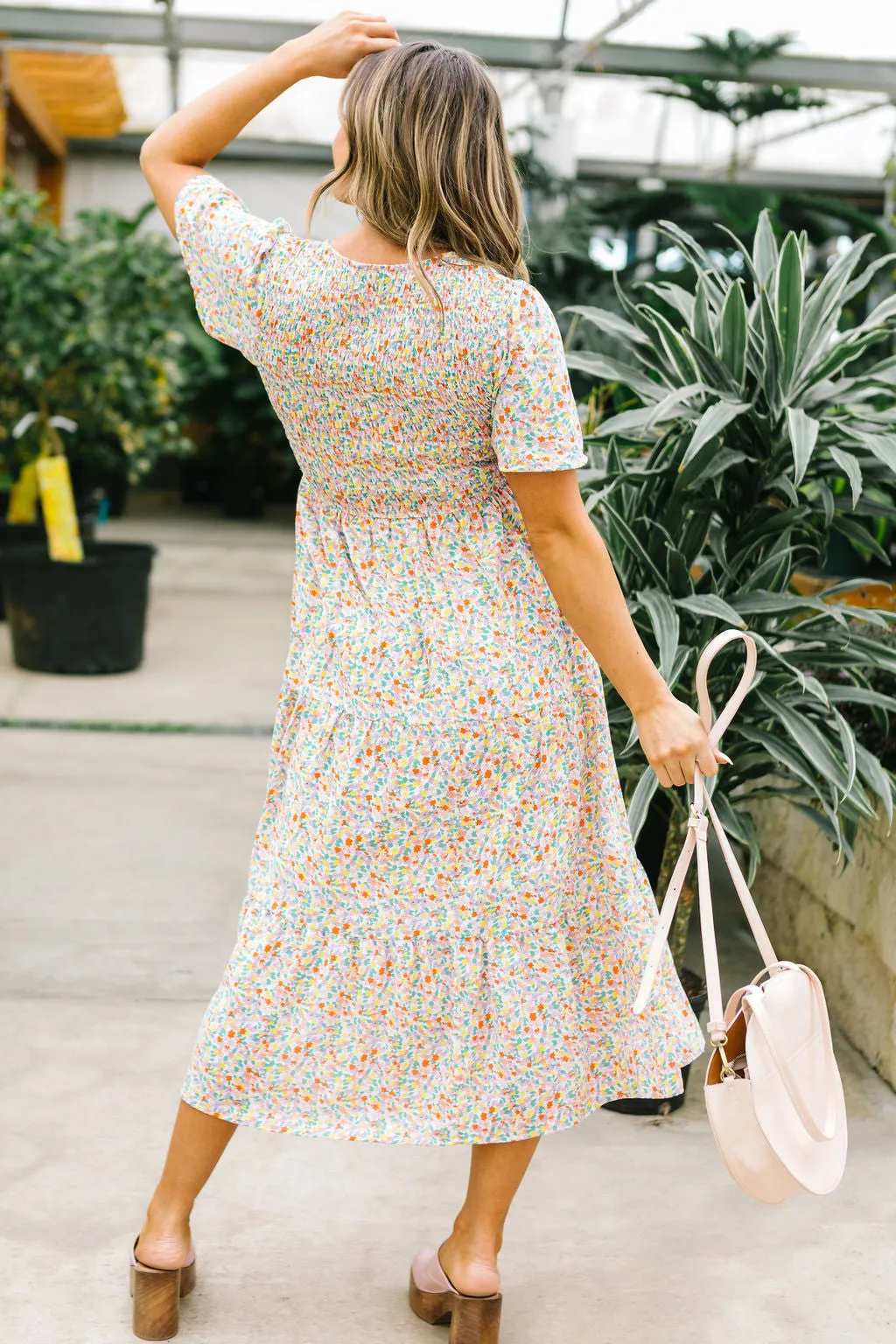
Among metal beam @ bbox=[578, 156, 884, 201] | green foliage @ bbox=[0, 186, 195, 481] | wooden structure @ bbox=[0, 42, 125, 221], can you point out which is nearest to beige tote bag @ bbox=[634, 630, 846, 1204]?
green foliage @ bbox=[0, 186, 195, 481]

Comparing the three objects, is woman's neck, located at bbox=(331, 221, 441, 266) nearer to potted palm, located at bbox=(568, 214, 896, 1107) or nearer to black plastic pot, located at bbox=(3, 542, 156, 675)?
potted palm, located at bbox=(568, 214, 896, 1107)

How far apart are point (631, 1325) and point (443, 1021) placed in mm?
560

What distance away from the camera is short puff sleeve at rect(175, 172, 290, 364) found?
60.7 inches

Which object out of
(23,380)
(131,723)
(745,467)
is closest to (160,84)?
(23,380)

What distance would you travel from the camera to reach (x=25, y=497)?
6.59 meters

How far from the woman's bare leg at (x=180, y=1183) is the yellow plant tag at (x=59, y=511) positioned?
4050 millimetres

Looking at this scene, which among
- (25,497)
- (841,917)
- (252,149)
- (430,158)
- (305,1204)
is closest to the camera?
(430,158)

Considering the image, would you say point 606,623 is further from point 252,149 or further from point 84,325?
point 252,149

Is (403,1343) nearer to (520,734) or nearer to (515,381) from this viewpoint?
(520,734)

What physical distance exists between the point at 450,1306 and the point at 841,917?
132 cm

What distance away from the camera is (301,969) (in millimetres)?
1653

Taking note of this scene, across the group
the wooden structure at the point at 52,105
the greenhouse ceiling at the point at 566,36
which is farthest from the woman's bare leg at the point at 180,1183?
the wooden structure at the point at 52,105

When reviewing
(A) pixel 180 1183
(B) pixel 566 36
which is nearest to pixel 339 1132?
(A) pixel 180 1183

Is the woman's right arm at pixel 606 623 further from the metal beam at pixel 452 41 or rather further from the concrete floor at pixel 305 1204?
the metal beam at pixel 452 41
